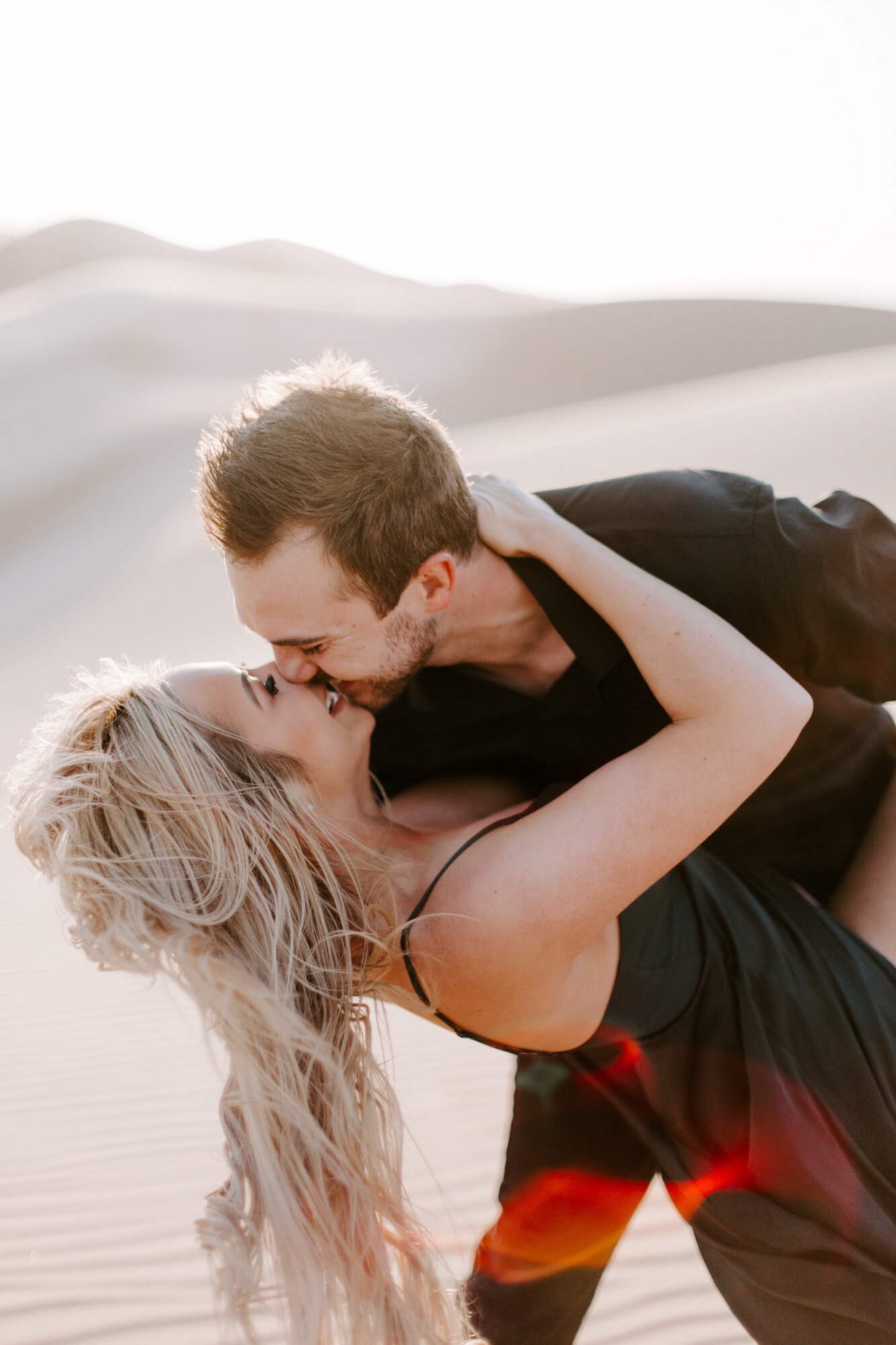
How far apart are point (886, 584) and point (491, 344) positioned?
1204 inches

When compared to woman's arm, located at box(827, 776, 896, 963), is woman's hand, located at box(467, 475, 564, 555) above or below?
above

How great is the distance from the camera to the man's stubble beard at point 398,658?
2.28m

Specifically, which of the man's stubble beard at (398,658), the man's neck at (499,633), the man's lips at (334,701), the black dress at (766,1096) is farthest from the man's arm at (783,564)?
the man's lips at (334,701)

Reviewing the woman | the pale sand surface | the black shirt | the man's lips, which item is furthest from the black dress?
the pale sand surface

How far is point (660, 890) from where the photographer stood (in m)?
2.04

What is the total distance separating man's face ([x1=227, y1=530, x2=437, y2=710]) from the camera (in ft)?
6.93

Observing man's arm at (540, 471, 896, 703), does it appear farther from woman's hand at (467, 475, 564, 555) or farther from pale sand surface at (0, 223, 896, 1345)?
pale sand surface at (0, 223, 896, 1345)

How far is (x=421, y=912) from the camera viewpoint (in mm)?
1845

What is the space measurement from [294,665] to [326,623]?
0.41 feet

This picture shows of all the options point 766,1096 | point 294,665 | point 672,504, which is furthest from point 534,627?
point 766,1096

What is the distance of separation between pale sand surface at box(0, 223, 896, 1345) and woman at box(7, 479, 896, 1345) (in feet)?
0.94

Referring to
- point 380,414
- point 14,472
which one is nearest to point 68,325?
point 14,472

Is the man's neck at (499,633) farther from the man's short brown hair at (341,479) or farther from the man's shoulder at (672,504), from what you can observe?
the man's shoulder at (672,504)

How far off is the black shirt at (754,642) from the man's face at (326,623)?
188mm
